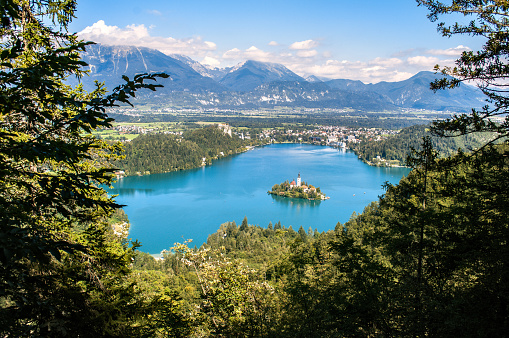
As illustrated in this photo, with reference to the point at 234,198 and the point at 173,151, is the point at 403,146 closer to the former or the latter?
the point at 173,151

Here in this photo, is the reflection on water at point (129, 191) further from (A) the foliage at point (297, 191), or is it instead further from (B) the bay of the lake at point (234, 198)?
(A) the foliage at point (297, 191)

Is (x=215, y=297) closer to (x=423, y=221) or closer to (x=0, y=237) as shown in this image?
(x=423, y=221)

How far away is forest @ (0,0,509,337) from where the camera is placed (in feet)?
5.98

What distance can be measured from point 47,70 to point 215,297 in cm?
449

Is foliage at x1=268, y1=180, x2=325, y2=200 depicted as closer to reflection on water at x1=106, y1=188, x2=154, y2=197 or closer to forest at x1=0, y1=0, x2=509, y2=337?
reflection on water at x1=106, y1=188, x2=154, y2=197

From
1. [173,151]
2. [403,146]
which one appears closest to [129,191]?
[173,151]

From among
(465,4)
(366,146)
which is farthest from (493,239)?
(366,146)

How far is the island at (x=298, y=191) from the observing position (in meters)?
41.6

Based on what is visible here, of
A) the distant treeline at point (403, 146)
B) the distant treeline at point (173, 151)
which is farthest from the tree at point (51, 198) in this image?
the distant treeline at point (403, 146)

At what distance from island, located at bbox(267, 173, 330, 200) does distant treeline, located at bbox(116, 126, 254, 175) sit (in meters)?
26.1

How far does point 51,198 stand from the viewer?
1.75m

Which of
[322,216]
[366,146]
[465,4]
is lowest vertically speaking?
[322,216]

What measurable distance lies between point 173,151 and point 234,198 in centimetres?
3461

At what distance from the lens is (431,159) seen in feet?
16.5
